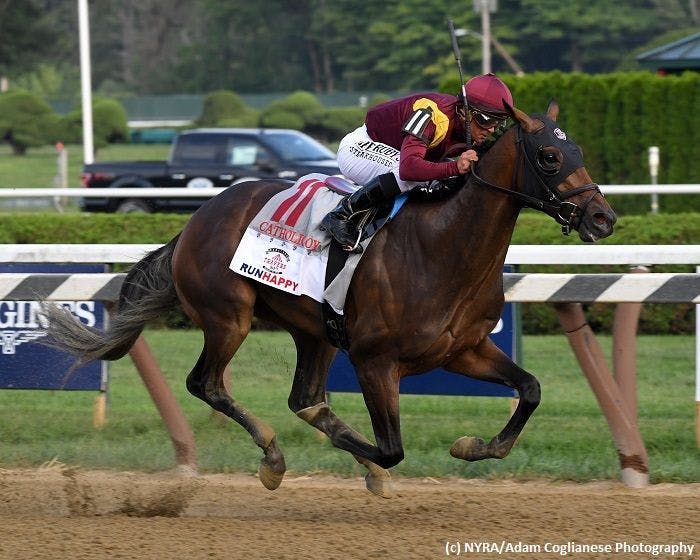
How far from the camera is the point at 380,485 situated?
525cm

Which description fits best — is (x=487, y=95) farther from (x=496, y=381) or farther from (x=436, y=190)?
(x=496, y=381)

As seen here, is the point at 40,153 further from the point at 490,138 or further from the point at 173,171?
the point at 490,138

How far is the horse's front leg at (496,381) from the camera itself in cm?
509

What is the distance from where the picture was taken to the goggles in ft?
16.6

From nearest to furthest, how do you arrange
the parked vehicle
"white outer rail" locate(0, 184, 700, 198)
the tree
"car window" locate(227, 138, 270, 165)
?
"white outer rail" locate(0, 184, 700, 198), the parked vehicle, "car window" locate(227, 138, 270, 165), the tree

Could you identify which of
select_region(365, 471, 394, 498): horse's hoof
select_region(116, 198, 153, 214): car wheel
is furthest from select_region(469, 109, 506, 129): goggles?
select_region(116, 198, 153, 214): car wheel

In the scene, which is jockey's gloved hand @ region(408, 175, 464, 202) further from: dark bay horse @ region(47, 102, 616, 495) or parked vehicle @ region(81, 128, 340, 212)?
parked vehicle @ region(81, 128, 340, 212)

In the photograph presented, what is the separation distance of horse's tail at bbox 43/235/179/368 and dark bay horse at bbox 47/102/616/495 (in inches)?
11.1

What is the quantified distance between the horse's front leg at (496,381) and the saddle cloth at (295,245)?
21.9 inches

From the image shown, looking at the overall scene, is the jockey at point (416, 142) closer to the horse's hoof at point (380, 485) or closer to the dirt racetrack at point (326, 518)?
the horse's hoof at point (380, 485)

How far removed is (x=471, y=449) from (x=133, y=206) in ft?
40.8

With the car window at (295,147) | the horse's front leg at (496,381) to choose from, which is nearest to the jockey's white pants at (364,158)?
the horse's front leg at (496,381)

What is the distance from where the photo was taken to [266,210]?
18.1 feet

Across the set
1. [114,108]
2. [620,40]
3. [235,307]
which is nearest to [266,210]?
[235,307]
